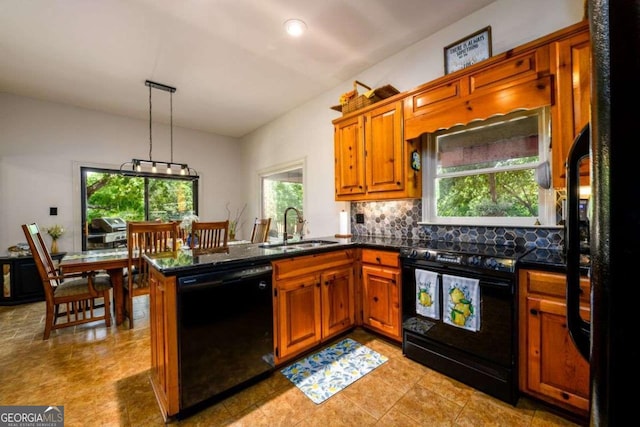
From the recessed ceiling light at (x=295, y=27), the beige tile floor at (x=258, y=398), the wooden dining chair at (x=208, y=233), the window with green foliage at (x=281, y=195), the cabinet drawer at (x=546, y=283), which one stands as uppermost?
the recessed ceiling light at (x=295, y=27)

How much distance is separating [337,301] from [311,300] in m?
0.34

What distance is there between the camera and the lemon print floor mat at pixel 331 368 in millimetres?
1905

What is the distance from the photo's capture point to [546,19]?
2.06 metres

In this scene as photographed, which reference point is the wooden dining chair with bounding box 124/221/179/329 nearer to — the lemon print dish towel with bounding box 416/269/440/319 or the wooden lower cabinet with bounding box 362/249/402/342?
the wooden lower cabinet with bounding box 362/249/402/342

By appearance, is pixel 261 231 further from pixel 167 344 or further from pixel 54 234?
pixel 54 234

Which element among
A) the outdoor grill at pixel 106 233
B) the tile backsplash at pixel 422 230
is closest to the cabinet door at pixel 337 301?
the tile backsplash at pixel 422 230

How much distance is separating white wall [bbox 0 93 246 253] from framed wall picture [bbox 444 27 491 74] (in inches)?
190

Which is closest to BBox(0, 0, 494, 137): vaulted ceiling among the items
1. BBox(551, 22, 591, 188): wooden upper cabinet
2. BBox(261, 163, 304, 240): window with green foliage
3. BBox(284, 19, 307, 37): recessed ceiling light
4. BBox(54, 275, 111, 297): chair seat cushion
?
BBox(284, 19, 307, 37): recessed ceiling light

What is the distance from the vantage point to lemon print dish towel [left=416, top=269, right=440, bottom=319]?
81.0 inches

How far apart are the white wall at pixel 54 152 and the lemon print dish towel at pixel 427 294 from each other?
4.98 meters

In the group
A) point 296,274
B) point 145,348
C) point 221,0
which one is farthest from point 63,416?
point 221,0

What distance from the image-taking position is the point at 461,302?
193 cm

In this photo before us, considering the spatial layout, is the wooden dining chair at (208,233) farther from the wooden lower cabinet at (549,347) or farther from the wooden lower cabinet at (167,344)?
the wooden lower cabinet at (549,347)

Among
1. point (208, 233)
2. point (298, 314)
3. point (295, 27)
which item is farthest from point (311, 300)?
point (295, 27)
